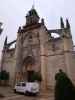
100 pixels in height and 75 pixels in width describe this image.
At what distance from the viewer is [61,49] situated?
96.3 feet

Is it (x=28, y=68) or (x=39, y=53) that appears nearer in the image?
(x=39, y=53)

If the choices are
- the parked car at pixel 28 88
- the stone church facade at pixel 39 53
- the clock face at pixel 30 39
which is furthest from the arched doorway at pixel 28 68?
the parked car at pixel 28 88

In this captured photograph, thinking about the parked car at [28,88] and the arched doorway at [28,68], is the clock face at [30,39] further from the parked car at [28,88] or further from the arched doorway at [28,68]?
the parked car at [28,88]

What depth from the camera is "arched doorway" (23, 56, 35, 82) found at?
107 ft

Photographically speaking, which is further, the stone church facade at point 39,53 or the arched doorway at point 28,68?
the arched doorway at point 28,68

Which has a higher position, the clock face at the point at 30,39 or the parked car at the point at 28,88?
the clock face at the point at 30,39

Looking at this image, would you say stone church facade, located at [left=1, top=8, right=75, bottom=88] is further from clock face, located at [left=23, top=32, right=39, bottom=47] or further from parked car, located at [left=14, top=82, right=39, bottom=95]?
parked car, located at [left=14, top=82, right=39, bottom=95]

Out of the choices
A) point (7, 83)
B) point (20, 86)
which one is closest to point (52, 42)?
point (20, 86)

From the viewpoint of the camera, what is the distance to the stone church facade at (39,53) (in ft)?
94.1

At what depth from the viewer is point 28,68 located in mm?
33125

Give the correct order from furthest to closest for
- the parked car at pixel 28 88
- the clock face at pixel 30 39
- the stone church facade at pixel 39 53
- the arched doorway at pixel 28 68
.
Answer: the clock face at pixel 30 39 → the arched doorway at pixel 28 68 → the stone church facade at pixel 39 53 → the parked car at pixel 28 88

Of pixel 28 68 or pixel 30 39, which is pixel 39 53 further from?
pixel 30 39

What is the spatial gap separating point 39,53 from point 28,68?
4.40m

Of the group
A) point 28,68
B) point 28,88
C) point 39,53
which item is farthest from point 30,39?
point 28,88
